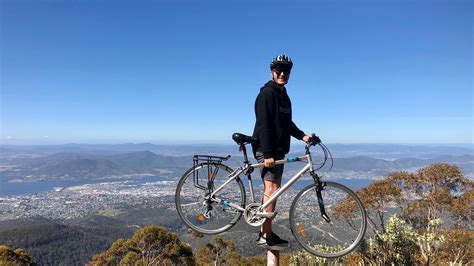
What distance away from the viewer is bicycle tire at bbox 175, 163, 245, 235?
5.42 meters

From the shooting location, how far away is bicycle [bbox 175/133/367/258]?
502cm

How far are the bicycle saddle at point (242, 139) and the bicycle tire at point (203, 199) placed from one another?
1.95ft

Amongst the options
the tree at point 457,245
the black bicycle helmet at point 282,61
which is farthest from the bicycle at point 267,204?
the tree at point 457,245

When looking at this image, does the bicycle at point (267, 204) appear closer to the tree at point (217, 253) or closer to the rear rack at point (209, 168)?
the rear rack at point (209, 168)

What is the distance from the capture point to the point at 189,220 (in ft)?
18.9

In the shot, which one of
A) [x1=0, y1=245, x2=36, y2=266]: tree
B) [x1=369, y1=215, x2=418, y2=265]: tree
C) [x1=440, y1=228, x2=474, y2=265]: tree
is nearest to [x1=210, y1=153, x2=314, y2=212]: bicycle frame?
[x1=369, y1=215, x2=418, y2=265]: tree

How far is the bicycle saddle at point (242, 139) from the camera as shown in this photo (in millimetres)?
5078

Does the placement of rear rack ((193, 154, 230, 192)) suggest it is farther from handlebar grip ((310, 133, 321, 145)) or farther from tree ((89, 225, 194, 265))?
tree ((89, 225, 194, 265))

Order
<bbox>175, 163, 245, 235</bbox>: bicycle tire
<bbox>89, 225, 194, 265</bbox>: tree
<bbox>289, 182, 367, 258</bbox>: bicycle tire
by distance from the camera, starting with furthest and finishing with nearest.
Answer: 1. <bbox>89, 225, 194, 265</bbox>: tree
2. <bbox>175, 163, 245, 235</bbox>: bicycle tire
3. <bbox>289, 182, 367, 258</bbox>: bicycle tire

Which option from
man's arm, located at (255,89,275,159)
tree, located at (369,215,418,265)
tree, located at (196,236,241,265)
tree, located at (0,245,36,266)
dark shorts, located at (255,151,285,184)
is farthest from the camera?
tree, located at (196,236,241,265)

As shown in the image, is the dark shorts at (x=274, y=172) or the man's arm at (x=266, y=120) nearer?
the man's arm at (x=266, y=120)

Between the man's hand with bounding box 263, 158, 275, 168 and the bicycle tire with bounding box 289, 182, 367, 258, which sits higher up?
the man's hand with bounding box 263, 158, 275, 168

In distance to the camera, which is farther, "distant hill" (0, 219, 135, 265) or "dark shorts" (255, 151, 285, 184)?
"distant hill" (0, 219, 135, 265)

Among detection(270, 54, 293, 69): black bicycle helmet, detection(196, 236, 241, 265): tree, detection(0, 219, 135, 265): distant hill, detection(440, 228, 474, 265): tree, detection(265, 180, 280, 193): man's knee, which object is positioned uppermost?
detection(270, 54, 293, 69): black bicycle helmet
